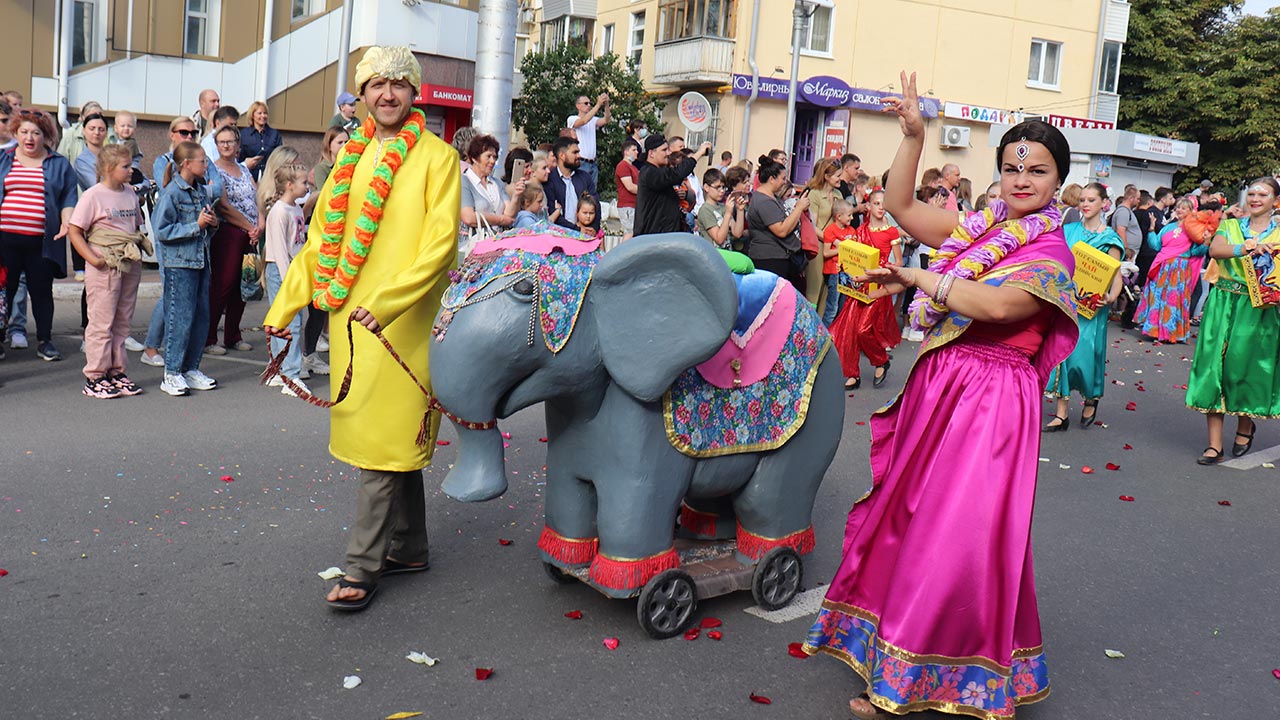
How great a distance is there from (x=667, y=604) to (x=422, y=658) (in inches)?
37.5

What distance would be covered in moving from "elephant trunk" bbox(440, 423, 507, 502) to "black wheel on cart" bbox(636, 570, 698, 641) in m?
0.72

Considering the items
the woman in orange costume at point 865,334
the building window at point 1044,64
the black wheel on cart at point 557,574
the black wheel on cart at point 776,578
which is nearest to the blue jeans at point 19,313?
the black wheel on cart at point 557,574

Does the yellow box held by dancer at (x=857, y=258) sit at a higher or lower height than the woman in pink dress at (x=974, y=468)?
higher

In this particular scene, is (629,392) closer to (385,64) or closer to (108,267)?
(385,64)

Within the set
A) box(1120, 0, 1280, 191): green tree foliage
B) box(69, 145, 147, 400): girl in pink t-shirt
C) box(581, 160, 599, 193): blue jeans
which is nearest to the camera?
box(69, 145, 147, 400): girl in pink t-shirt

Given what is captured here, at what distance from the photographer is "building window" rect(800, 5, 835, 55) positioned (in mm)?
31391

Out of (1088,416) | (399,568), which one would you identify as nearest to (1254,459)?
(1088,416)

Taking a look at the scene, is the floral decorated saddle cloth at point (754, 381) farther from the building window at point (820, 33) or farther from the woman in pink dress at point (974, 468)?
the building window at point (820, 33)

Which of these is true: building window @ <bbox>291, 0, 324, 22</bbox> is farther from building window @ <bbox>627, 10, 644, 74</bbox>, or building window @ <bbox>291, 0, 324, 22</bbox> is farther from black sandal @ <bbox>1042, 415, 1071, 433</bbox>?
black sandal @ <bbox>1042, 415, 1071, 433</bbox>

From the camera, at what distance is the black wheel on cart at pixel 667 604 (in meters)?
4.43

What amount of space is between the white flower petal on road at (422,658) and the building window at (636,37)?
106 feet

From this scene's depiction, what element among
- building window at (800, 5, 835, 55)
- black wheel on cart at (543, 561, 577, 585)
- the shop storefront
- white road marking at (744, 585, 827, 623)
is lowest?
white road marking at (744, 585, 827, 623)

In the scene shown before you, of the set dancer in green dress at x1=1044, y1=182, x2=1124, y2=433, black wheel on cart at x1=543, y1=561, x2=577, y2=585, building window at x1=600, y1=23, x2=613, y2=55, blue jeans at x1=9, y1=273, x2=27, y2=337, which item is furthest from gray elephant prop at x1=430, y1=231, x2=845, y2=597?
building window at x1=600, y1=23, x2=613, y2=55

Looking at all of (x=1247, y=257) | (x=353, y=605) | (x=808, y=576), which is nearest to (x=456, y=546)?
(x=353, y=605)
